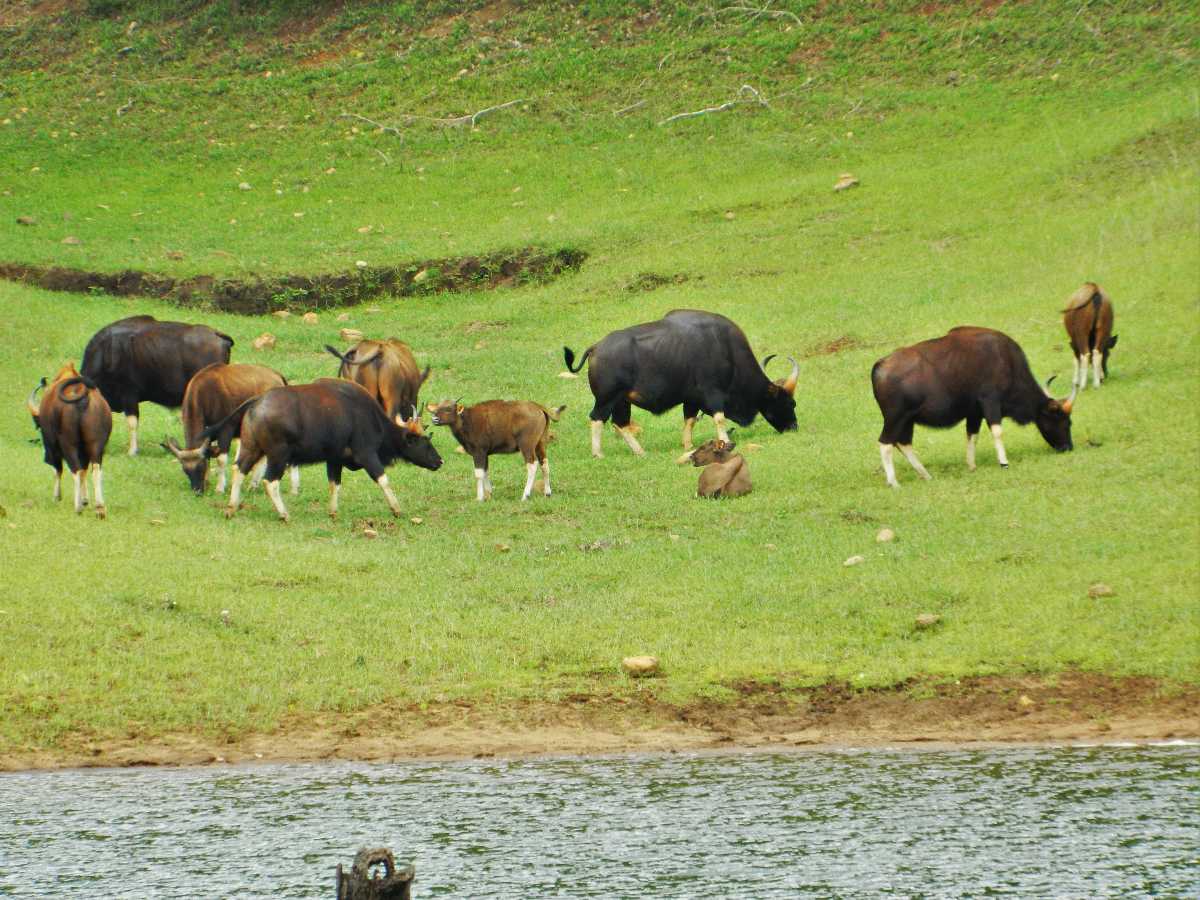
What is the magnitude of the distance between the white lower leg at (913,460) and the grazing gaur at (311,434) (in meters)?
5.63

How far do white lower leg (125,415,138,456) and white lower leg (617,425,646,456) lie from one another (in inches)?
248

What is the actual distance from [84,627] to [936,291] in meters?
17.8

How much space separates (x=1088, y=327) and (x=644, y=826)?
526 inches

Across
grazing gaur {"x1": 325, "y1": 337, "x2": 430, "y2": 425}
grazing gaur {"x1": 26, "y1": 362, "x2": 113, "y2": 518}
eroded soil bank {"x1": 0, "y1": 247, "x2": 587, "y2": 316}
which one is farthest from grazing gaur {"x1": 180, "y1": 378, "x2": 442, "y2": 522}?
eroded soil bank {"x1": 0, "y1": 247, "x2": 587, "y2": 316}

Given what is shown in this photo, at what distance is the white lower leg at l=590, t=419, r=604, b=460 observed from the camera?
832 inches

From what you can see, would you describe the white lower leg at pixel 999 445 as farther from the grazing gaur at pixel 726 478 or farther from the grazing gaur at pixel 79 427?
the grazing gaur at pixel 79 427

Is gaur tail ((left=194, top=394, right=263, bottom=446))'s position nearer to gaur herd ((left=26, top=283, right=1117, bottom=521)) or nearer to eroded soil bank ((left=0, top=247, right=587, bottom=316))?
gaur herd ((left=26, top=283, right=1117, bottom=521))

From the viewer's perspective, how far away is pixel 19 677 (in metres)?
12.3

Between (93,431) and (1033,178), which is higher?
(1033,178)

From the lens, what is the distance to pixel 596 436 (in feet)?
69.7

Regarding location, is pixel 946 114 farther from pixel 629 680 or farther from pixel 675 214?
pixel 629 680

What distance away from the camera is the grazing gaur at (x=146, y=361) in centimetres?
2212

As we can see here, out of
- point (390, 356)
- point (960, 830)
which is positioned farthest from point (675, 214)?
point (960, 830)

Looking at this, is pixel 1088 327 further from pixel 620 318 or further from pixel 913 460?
pixel 620 318
